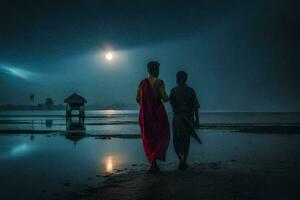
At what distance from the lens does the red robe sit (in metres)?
9.22

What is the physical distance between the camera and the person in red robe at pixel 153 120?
9211 millimetres

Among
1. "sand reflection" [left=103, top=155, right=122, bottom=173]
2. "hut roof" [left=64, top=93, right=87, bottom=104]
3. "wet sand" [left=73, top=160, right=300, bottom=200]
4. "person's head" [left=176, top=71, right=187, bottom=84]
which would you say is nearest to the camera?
"wet sand" [left=73, top=160, right=300, bottom=200]

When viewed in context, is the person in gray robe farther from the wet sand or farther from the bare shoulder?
the bare shoulder

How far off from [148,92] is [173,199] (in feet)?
12.1

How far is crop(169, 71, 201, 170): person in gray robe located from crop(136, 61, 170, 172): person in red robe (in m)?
0.45

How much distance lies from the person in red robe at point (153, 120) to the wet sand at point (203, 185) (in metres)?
0.52

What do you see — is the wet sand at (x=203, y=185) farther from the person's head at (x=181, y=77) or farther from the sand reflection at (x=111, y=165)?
the person's head at (x=181, y=77)

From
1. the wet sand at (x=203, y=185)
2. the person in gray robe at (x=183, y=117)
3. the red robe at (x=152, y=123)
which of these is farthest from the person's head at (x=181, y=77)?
the wet sand at (x=203, y=185)

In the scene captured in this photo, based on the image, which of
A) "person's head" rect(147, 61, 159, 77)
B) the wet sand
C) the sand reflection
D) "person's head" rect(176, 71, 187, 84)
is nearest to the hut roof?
the sand reflection

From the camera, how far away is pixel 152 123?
367 inches

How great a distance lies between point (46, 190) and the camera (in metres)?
7.54

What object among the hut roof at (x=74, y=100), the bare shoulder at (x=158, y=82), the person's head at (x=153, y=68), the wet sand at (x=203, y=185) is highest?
the hut roof at (x=74, y=100)

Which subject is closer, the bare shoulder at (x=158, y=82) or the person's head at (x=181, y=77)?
the bare shoulder at (x=158, y=82)

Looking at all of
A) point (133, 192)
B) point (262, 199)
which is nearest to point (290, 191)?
point (262, 199)
